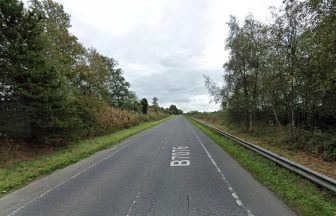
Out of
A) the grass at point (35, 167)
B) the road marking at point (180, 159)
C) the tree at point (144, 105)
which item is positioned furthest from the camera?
the tree at point (144, 105)

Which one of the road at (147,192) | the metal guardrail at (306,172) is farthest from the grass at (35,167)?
the metal guardrail at (306,172)

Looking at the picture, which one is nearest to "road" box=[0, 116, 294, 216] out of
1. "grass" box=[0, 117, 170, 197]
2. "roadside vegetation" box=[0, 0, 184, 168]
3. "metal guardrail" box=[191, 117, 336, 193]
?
"grass" box=[0, 117, 170, 197]

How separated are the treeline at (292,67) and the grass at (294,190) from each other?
4035 mm

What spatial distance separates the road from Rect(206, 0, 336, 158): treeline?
567 centimetres

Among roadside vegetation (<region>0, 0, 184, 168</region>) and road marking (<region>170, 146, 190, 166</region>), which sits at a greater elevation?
roadside vegetation (<region>0, 0, 184, 168</region>)

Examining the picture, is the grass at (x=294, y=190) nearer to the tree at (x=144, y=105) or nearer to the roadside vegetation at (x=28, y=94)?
the roadside vegetation at (x=28, y=94)

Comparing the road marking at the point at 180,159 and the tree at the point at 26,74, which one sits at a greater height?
the tree at the point at 26,74

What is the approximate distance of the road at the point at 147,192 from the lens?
5.40 metres

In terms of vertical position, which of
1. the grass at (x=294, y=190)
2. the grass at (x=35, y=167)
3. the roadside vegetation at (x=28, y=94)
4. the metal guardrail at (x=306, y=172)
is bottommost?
the grass at (x=35, y=167)

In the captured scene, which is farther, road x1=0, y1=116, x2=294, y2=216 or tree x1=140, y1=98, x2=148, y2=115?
tree x1=140, y1=98, x2=148, y2=115

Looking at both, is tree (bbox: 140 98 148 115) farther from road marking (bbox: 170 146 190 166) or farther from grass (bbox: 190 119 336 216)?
grass (bbox: 190 119 336 216)

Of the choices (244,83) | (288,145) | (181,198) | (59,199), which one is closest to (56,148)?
(59,199)

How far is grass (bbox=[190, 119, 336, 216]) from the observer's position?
5334 millimetres

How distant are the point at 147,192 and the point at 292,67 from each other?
11008mm
